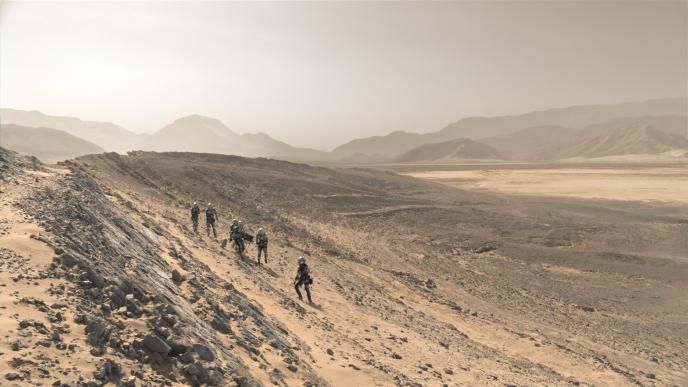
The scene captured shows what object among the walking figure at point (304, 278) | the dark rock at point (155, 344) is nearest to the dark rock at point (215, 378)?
the dark rock at point (155, 344)

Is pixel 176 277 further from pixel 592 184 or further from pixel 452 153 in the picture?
pixel 452 153

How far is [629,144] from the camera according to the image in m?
141

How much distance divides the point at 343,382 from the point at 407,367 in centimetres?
229

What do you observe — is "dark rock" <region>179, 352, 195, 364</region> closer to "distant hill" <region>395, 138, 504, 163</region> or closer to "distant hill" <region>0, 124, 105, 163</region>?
"distant hill" <region>0, 124, 105, 163</region>

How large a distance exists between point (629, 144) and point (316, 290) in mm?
155204

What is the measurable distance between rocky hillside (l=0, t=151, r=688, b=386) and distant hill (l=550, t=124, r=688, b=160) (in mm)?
115148

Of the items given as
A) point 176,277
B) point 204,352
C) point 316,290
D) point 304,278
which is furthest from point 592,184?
point 204,352

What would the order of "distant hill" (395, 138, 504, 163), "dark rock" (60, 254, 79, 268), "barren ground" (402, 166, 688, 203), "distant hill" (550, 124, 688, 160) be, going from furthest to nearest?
1. "distant hill" (395, 138, 504, 163)
2. "distant hill" (550, 124, 688, 160)
3. "barren ground" (402, 166, 688, 203)
4. "dark rock" (60, 254, 79, 268)

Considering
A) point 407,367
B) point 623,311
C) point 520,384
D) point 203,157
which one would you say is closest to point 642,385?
point 520,384

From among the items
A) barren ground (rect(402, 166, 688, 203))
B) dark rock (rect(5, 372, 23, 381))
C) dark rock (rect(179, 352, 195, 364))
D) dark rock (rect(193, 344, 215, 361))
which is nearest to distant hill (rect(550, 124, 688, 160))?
barren ground (rect(402, 166, 688, 203))

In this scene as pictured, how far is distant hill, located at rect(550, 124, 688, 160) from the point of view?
131750 millimetres

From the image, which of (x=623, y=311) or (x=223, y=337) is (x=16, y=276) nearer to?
(x=223, y=337)

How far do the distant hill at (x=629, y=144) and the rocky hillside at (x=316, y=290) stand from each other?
115 metres

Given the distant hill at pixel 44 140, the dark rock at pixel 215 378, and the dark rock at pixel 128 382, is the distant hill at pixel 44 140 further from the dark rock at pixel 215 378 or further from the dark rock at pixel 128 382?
the dark rock at pixel 128 382
